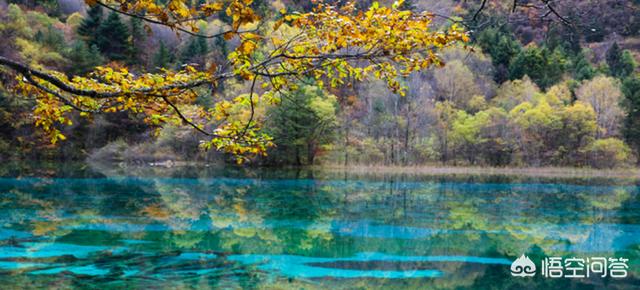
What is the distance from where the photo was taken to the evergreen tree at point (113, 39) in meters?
50.8

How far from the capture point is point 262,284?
281 inches

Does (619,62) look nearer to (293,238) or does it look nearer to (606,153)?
(606,153)

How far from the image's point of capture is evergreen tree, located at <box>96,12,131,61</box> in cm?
5078

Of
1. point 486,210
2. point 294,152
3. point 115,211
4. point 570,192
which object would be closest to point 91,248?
point 115,211

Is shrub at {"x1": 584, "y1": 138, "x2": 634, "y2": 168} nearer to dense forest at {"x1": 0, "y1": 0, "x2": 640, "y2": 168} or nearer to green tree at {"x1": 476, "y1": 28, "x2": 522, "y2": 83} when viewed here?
dense forest at {"x1": 0, "y1": 0, "x2": 640, "y2": 168}

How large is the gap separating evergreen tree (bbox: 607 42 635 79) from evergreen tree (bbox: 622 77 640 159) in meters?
14.2

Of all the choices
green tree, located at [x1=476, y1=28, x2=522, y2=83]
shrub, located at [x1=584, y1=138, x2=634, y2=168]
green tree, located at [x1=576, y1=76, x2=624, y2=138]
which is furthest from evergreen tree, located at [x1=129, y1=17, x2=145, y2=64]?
green tree, located at [x1=576, y1=76, x2=624, y2=138]

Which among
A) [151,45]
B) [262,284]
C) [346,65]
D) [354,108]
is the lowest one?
[262,284]

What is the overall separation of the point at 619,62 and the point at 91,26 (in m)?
56.7

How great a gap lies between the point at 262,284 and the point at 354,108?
4511 centimetres

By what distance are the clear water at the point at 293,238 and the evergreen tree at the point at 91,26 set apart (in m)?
35.4

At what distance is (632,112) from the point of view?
1839 inches

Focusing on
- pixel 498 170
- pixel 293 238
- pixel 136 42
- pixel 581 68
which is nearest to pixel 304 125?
pixel 498 170

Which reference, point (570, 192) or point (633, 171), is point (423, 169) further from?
point (570, 192)
